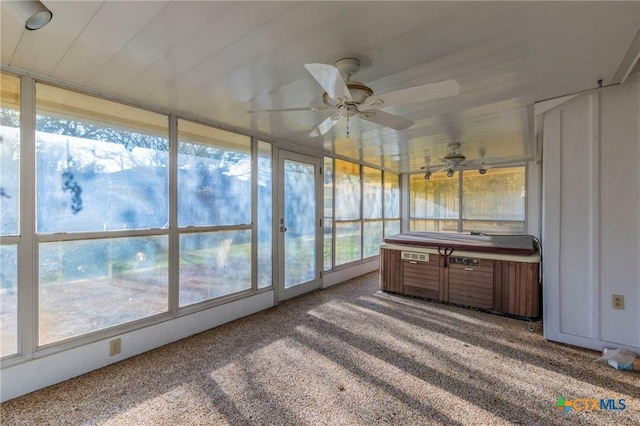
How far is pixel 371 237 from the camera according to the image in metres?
6.11

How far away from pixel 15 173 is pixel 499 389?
12.2 feet

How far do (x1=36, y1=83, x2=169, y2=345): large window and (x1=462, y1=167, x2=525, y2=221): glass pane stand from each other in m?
6.05

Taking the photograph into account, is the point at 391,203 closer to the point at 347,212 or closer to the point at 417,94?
the point at 347,212

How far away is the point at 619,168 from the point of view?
2.44 m

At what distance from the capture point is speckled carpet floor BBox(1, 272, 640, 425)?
1778 mm

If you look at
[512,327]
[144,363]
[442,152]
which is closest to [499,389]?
[512,327]

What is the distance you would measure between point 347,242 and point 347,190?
980mm

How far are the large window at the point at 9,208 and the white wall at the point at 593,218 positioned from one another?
435 centimetres

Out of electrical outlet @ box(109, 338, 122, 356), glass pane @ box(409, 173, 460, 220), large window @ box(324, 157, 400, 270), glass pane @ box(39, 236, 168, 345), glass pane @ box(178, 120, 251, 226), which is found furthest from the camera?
glass pane @ box(409, 173, 460, 220)

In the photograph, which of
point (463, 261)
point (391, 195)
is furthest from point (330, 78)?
point (391, 195)

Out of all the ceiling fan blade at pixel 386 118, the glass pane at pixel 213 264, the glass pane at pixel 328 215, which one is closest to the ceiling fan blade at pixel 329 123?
the ceiling fan blade at pixel 386 118

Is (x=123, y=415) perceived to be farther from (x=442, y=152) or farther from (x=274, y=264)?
(x=442, y=152)

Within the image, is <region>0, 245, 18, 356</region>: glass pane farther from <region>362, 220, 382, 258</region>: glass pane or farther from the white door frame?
<region>362, 220, 382, 258</region>: glass pane

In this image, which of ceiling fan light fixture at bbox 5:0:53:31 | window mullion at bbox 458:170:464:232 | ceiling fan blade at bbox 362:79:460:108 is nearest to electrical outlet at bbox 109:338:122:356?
ceiling fan light fixture at bbox 5:0:53:31
